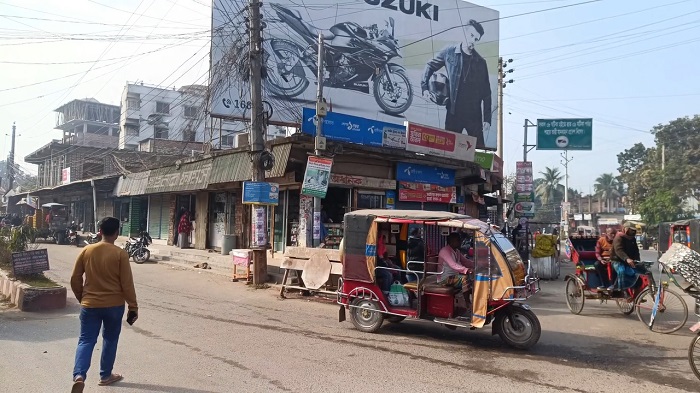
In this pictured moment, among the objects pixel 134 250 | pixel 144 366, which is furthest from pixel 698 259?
pixel 134 250

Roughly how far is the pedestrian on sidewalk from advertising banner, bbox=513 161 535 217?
21.5 meters

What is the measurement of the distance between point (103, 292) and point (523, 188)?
22.0 m

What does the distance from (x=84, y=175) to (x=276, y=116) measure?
69.8ft

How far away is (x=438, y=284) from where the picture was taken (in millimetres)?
7250

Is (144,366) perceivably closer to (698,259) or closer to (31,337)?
(31,337)

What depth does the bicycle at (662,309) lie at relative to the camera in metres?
7.82

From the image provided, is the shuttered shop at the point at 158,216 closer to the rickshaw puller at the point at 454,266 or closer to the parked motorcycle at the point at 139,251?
the parked motorcycle at the point at 139,251

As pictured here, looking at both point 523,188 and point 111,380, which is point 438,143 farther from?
point 111,380

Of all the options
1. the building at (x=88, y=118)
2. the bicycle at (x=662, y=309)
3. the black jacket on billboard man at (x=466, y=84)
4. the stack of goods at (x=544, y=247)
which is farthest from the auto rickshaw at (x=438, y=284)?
the building at (x=88, y=118)

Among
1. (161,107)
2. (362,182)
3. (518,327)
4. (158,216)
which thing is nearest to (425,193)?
(362,182)

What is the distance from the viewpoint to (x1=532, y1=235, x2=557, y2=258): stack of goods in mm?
15195

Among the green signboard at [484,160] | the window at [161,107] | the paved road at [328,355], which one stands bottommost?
the paved road at [328,355]

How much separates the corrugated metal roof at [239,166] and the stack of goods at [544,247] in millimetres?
8644

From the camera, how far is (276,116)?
2092 centimetres
